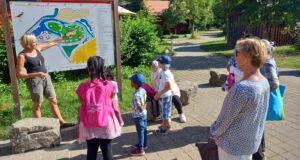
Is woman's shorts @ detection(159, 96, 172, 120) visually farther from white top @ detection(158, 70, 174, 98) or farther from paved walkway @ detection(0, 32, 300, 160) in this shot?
paved walkway @ detection(0, 32, 300, 160)

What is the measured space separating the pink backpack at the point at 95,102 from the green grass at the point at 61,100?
248 cm

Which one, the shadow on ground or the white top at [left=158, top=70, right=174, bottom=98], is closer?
the white top at [left=158, top=70, right=174, bottom=98]

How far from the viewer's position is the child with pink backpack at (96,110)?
3.31 meters

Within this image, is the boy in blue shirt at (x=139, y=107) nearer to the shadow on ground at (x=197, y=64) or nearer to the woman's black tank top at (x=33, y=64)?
the woman's black tank top at (x=33, y=64)

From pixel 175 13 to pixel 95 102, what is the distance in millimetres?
29206

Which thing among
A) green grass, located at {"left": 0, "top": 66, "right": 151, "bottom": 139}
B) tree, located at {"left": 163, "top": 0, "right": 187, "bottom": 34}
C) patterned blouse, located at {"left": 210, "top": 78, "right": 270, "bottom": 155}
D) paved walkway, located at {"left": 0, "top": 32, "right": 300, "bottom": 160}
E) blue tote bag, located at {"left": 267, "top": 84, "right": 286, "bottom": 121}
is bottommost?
paved walkway, located at {"left": 0, "top": 32, "right": 300, "bottom": 160}

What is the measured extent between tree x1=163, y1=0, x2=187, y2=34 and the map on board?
25538mm

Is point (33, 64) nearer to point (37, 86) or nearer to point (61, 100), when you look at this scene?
point (37, 86)

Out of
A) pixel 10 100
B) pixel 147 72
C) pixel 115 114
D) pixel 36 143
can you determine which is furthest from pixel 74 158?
pixel 147 72

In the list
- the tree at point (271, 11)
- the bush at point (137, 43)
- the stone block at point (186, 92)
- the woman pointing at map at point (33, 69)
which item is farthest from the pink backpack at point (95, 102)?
the tree at point (271, 11)

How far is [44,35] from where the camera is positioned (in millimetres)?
5910

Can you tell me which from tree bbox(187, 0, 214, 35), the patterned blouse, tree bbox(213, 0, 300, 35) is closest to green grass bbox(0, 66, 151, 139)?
the patterned blouse

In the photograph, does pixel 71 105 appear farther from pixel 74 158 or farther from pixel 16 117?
pixel 74 158

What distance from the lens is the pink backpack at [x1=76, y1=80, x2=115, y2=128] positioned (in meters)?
3.31
